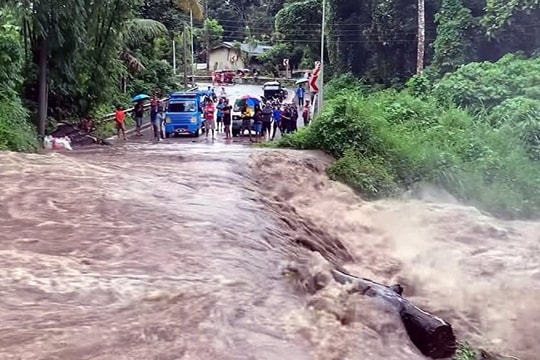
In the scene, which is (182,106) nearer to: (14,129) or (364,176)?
(14,129)

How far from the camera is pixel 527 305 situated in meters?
10.1

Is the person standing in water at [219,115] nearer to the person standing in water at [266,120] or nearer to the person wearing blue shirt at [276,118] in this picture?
the person standing in water at [266,120]

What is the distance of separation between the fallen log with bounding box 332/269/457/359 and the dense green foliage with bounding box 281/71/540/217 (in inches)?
325

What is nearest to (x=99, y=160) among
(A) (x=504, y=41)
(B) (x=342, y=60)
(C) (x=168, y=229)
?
(C) (x=168, y=229)

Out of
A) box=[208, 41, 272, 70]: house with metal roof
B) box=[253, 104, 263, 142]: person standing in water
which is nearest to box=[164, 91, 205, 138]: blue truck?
box=[253, 104, 263, 142]: person standing in water

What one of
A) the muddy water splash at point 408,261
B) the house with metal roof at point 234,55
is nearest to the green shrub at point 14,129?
the muddy water splash at point 408,261

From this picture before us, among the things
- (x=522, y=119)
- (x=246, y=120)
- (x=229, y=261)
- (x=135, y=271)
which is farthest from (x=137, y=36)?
(x=135, y=271)

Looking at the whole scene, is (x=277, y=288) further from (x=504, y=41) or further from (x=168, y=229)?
(x=504, y=41)

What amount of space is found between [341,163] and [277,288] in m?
9.38

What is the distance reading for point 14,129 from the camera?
15945 mm

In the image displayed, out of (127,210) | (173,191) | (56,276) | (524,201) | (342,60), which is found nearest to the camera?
(56,276)

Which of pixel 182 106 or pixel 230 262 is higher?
pixel 182 106

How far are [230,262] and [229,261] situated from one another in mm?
42

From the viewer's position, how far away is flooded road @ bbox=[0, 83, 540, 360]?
5.96 metres
